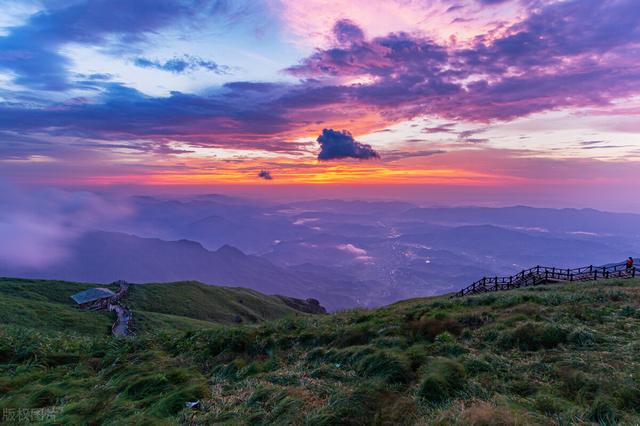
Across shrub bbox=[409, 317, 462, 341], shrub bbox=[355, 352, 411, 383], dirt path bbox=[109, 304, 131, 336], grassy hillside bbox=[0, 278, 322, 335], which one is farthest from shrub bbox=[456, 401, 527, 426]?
grassy hillside bbox=[0, 278, 322, 335]

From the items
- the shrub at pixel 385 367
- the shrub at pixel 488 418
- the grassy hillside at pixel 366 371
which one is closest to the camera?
the shrub at pixel 488 418

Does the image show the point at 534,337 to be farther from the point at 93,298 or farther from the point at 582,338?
the point at 93,298

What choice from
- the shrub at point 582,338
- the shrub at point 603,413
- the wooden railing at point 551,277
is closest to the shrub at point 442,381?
the shrub at point 603,413

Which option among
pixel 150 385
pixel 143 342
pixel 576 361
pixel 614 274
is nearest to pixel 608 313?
pixel 576 361

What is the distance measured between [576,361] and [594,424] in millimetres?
3792

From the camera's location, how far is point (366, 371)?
382 inches

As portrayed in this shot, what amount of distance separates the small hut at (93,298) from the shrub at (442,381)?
55.1 meters

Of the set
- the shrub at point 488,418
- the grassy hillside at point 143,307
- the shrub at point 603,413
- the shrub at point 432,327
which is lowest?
the grassy hillside at point 143,307

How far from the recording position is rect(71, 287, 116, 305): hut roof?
4912 cm

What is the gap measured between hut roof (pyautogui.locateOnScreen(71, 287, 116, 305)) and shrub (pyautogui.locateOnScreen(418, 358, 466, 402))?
188ft

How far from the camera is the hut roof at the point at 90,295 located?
4912cm

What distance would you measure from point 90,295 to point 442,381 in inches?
2329

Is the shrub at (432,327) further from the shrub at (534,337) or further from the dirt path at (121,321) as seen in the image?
the dirt path at (121,321)

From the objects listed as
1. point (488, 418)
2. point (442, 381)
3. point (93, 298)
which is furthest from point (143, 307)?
point (488, 418)
